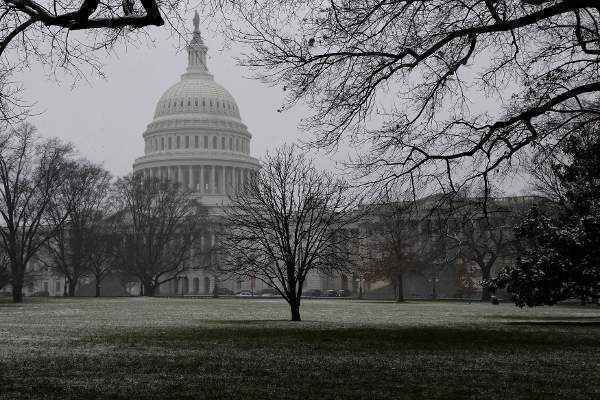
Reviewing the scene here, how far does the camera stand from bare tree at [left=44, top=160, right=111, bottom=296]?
240 feet

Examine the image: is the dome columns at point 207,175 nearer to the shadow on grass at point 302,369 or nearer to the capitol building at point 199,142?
the capitol building at point 199,142

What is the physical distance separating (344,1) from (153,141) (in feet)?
528

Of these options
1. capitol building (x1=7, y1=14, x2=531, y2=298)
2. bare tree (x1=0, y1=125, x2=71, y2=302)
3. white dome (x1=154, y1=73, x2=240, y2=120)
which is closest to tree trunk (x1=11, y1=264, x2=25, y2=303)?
bare tree (x1=0, y1=125, x2=71, y2=302)

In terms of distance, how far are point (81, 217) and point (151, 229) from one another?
25.1 ft

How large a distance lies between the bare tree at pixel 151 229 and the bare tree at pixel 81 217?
2.27 m

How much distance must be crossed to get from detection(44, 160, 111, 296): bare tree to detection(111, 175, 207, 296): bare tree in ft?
7.43

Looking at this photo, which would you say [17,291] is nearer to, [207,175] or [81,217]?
[81,217]

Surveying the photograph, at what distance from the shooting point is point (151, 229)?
278 ft

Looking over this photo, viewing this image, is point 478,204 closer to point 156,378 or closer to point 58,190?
point 156,378

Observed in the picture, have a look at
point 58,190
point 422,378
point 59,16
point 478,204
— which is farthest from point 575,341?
point 58,190

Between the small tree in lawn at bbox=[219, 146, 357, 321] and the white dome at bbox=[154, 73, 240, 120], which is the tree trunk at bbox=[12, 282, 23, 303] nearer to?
the small tree in lawn at bbox=[219, 146, 357, 321]

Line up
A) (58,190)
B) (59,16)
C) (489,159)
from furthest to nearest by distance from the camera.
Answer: (58,190) → (489,159) → (59,16)

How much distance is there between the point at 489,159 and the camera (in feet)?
63.9

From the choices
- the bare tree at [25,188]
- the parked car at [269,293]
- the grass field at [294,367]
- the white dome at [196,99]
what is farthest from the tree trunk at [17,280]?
the white dome at [196,99]
